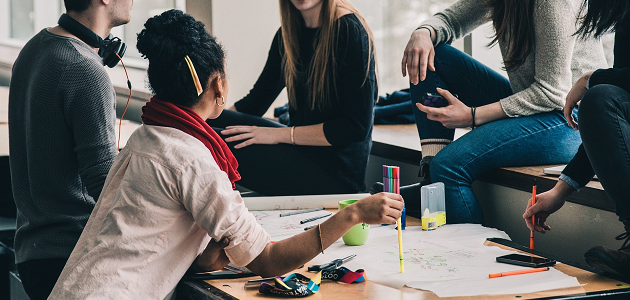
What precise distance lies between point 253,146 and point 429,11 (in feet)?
6.23

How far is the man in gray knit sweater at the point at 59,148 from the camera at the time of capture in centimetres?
140

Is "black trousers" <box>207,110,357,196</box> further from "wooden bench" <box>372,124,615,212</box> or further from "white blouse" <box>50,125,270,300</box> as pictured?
"white blouse" <box>50,125,270,300</box>

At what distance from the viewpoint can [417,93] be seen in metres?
1.90

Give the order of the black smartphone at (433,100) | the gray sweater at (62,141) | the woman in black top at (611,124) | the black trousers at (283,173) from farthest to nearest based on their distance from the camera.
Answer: the black trousers at (283,173), the black smartphone at (433,100), the gray sweater at (62,141), the woman in black top at (611,124)

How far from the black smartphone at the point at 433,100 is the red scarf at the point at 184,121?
0.83 metres

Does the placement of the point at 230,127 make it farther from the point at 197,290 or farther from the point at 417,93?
the point at 197,290

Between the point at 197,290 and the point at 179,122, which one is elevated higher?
the point at 179,122

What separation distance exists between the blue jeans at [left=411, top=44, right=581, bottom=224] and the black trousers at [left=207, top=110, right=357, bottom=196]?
418 millimetres

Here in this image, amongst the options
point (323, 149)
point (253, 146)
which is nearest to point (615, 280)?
point (323, 149)

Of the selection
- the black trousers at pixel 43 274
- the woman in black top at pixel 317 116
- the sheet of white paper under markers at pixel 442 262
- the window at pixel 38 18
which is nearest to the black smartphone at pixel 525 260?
the sheet of white paper under markers at pixel 442 262

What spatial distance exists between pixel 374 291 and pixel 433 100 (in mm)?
835

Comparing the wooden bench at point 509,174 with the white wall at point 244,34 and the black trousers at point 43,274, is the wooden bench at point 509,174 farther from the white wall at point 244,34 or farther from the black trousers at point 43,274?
the black trousers at point 43,274

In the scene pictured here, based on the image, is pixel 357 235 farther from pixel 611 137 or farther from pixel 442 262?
pixel 611 137

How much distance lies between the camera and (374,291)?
1.14 meters
